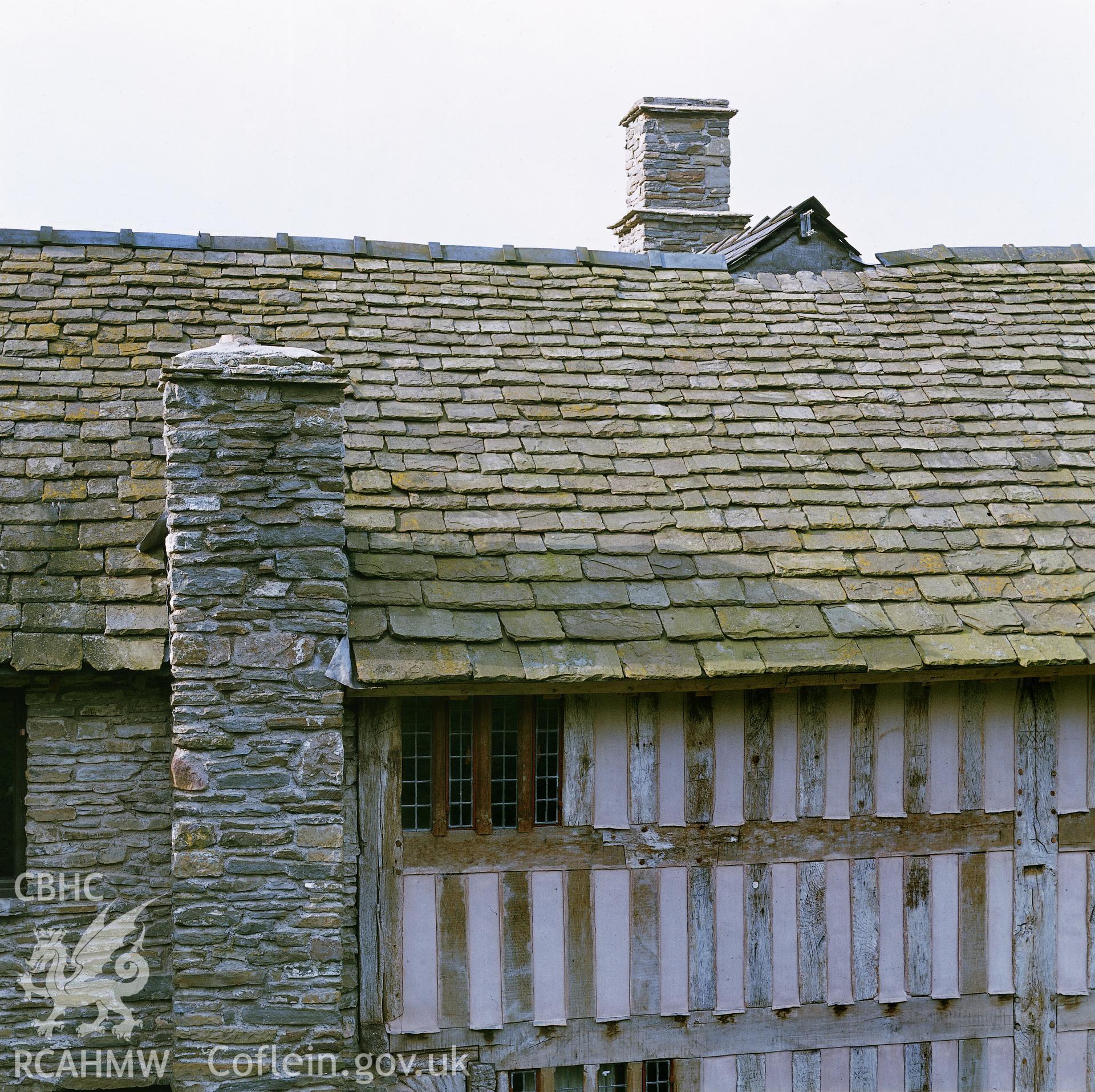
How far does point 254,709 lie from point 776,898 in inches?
121

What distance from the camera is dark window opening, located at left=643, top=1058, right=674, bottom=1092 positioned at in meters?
6.64

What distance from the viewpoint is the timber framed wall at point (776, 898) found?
20.9 ft

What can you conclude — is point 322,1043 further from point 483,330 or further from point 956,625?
point 483,330

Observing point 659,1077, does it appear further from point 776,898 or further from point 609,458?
point 609,458

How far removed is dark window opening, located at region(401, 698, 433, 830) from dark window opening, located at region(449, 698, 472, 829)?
0.12 meters

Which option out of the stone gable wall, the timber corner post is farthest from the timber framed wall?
the stone gable wall

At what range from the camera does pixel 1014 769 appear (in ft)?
22.7

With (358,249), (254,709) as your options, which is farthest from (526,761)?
(358,249)

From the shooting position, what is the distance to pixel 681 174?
11.3m

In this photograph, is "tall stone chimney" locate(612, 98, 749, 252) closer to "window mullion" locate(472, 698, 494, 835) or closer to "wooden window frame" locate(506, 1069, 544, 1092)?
"window mullion" locate(472, 698, 494, 835)

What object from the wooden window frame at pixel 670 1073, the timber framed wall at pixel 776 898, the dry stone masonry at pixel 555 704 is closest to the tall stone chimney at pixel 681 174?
the dry stone masonry at pixel 555 704

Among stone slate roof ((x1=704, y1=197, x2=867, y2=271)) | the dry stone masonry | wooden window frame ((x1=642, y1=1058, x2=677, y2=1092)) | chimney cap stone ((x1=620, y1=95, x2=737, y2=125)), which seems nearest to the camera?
the dry stone masonry

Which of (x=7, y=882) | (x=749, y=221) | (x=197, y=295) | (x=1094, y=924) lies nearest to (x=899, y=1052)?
(x=1094, y=924)

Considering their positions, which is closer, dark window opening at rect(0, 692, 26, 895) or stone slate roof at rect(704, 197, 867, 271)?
dark window opening at rect(0, 692, 26, 895)
